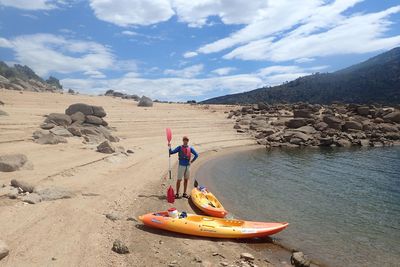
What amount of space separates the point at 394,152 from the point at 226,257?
93.7 feet

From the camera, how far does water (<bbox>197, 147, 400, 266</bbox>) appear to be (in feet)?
37.0

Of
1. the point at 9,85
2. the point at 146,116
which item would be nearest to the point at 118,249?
the point at 146,116

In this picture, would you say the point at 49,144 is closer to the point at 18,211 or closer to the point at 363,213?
the point at 18,211

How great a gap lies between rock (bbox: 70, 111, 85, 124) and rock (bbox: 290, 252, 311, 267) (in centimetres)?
1993

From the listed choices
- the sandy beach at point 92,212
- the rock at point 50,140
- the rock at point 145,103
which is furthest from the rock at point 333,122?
the rock at point 50,140

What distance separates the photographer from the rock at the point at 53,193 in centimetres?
1169

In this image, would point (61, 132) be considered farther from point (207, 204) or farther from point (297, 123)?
point (297, 123)

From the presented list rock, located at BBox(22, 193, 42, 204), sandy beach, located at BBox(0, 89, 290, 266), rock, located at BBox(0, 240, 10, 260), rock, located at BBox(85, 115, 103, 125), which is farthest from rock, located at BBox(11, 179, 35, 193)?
rock, located at BBox(85, 115, 103, 125)

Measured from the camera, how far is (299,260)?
9.63 m

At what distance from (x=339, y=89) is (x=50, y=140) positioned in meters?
121

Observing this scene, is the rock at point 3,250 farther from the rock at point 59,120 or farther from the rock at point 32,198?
the rock at point 59,120

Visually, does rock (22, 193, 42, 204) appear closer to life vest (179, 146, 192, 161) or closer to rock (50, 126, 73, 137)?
life vest (179, 146, 192, 161)

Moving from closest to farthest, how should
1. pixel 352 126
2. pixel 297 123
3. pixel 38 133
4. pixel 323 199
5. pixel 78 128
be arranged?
pixel 323 199, pixel 38 133, pixel 78 128, pixel 297 123, pixel 352 126

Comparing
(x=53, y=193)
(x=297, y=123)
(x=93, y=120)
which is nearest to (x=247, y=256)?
(x=53, y=193)
